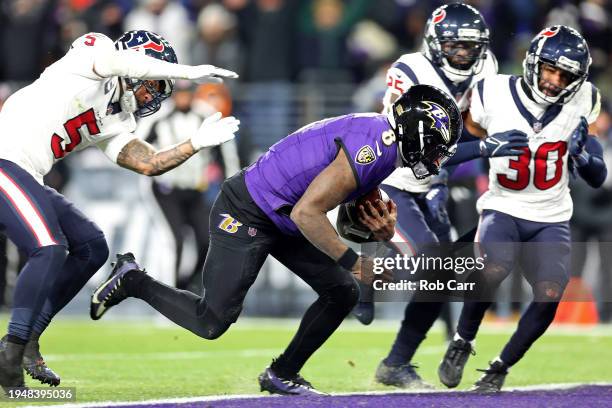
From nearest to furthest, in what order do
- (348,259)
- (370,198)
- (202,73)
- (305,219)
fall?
(305,219) → (348,259) → (370,198) → (202,73)

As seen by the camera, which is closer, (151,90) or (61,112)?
(61,112)

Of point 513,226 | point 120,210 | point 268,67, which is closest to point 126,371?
point 513,226

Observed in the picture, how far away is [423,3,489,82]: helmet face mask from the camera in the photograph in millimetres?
7742

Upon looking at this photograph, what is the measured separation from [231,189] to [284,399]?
1158mm

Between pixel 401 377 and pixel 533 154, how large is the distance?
5.21ft

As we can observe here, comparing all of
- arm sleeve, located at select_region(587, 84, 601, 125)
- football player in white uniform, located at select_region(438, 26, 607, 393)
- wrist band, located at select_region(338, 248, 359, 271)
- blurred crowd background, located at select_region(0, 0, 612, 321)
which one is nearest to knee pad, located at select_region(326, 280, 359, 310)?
wrist band, located at select_region(338, 248, 359, 271)

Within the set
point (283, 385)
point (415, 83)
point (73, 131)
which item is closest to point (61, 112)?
point (73, 131)

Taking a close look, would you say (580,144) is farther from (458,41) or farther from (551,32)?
(458,41)

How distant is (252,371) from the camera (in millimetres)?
8523

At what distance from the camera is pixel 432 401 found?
6.45 metres

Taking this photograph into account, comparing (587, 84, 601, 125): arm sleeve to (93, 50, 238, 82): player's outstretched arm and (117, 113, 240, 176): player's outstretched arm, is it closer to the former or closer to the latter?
(117, 113, 240, 176): player's outstretched arm

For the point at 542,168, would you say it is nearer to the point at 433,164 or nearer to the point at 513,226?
the point at 513,226

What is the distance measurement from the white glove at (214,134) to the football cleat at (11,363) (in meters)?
1.47

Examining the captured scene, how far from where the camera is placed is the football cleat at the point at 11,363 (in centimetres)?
629
